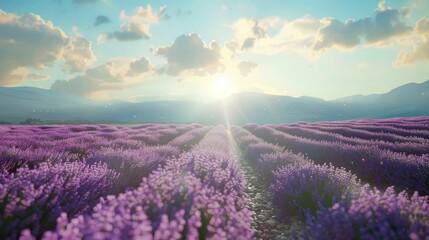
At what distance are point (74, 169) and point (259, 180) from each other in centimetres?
518

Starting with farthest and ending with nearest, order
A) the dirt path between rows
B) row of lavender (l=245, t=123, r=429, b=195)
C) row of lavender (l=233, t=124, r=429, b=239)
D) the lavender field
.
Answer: row of lavender (l=245, t=123, r=429, b=195), the dirt path between rows, row of lavender (l=233, t=124, r=429, b=239), the lavender field

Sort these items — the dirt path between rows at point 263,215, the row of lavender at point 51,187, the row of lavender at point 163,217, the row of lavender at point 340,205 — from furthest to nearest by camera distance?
the dirt path between rows at point 263,215 < the row of lavender at point 51,187 < the row of lavender at point 340,205 < the row of lavender at point 163,217

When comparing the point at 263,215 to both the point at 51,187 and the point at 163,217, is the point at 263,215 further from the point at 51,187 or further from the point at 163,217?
the point at 163,217

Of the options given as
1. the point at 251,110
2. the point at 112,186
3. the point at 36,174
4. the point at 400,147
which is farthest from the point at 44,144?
the point at 251,110

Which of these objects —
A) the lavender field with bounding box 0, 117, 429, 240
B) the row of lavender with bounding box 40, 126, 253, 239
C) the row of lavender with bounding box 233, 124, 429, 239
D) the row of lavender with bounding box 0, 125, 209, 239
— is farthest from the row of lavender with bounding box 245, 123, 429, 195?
the row of lavender with bounding box 0, 125, 209, 239

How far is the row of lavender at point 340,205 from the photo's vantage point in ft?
7.88

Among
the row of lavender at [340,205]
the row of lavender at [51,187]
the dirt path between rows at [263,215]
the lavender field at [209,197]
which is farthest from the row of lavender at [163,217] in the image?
the dirt path between rows at [263,215]

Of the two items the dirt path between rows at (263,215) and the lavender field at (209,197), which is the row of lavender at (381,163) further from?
the dirt path between rows at (263,215)

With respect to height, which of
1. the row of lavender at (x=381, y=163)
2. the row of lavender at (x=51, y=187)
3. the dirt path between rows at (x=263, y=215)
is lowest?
the dirt path between rows at (x=263, y=215)

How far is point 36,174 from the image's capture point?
12.3 feet

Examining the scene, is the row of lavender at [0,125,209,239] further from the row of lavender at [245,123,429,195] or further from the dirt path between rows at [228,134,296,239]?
the row of lavender at [245,123,429,195]

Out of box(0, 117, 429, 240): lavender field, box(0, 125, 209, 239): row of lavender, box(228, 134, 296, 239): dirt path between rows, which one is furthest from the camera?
box(228, 134, 296, 239): dirt path between rows

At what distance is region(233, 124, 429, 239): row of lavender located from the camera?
94.5 inches

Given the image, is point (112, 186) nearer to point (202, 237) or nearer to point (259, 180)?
point (202, 237)
